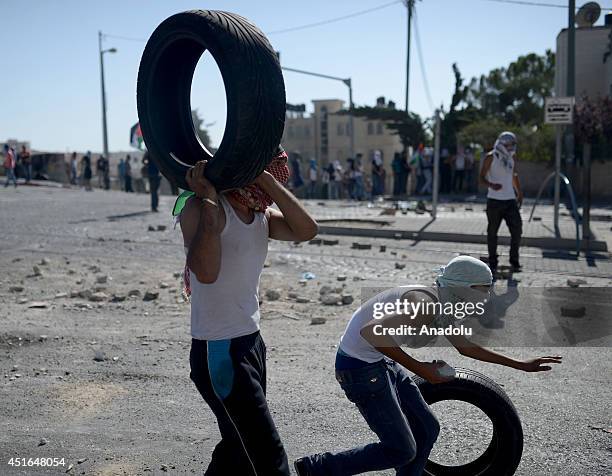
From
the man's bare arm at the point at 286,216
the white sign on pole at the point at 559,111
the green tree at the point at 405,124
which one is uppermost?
the green tree at the point at 405,124

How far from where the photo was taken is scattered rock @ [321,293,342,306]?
8.52 m

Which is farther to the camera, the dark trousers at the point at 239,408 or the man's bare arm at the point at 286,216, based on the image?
the man's bare arm at the point at 286,216

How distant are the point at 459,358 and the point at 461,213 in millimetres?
14432

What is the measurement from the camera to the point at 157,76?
3.51 meters

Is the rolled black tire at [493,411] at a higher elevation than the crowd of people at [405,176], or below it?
below

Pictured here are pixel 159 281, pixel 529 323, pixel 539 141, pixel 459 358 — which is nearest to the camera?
pixel 459 358

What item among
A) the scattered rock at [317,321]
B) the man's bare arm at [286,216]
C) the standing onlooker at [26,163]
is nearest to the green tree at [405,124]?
the standing onlooker at [26,163]

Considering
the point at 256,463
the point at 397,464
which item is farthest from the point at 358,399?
the point at 256,463

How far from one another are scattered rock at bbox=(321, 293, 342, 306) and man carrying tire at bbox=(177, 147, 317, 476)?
207 inches

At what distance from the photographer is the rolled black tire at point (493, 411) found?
396 centimetres

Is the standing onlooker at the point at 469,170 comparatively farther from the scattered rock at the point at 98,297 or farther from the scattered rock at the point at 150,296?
the scattered rock at the point at 98,297

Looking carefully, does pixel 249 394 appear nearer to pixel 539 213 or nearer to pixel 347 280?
pixel 347 280

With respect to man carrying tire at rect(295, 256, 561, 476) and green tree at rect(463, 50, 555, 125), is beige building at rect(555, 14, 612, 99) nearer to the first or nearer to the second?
green tree at rect(463, 50, 555, 125)

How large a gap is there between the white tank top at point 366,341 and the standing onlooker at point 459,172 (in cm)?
2541
